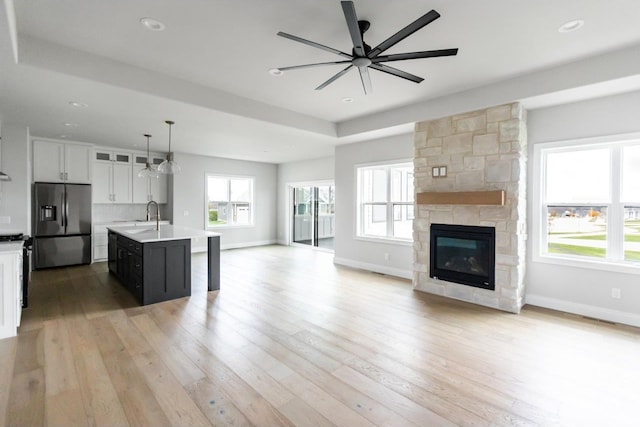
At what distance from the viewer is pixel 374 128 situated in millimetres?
5422

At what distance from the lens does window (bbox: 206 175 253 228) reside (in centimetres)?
886

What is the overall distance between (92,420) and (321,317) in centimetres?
230

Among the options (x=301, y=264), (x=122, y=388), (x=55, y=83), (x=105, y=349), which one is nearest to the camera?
(x=122, y=388)

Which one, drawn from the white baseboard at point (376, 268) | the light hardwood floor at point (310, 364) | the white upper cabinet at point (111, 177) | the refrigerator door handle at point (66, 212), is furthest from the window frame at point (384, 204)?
the refrigerator door handle at point (66, 212)

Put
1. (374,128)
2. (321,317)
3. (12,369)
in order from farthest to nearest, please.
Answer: (374,128), (321,317), (12,369)

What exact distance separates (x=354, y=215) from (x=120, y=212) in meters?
5.73

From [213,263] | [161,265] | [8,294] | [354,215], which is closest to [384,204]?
[354,215]

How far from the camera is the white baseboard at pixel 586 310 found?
3.57 metres

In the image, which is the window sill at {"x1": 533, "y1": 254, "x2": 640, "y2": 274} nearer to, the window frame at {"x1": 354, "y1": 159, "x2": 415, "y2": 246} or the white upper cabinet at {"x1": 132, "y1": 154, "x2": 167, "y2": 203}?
the window frame at {"x1": 354, "y1": 159, "x2": 415, "y2": 246}

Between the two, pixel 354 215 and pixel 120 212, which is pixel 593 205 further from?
pixel 120 212

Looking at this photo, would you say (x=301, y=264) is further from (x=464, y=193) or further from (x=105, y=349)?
(x=105, y=349)

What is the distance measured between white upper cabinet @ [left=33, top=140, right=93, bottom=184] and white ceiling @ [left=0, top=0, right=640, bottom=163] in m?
1.38

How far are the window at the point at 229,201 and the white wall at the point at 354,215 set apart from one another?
146 inches

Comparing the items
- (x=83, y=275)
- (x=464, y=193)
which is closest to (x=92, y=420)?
(x=464, y=193)
